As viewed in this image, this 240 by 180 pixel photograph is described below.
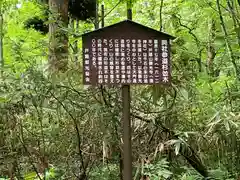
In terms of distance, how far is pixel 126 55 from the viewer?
3.43 m

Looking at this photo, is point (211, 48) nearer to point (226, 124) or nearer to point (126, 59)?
point (226, 124)

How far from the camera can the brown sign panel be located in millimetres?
3393

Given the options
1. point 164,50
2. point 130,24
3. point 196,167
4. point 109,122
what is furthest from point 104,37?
point 196,167

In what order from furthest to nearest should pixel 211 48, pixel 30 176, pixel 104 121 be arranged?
pixel 211 48
pixel 30 176
pixel 104 121

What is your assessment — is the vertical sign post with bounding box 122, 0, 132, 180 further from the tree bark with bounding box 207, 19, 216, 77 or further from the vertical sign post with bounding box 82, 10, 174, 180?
the tree bark with bounding box 207, 19, 216, 77

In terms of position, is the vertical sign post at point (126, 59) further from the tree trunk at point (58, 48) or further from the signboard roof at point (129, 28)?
the tree trunk at point (58, 48)

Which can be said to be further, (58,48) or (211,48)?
(211,48)

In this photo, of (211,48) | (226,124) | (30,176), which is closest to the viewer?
(226,124)

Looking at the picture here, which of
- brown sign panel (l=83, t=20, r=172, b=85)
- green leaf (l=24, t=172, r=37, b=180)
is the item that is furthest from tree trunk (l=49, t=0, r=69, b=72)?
green leaf (l=24, t=172, r=37, b=180)

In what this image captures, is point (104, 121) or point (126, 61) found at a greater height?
point (126, 61)

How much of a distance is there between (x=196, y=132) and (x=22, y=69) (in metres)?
2.00

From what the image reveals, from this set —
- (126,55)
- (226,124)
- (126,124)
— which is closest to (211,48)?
(226,124)

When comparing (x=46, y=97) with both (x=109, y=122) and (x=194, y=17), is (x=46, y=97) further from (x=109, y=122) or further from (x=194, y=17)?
(x=194, y=17)

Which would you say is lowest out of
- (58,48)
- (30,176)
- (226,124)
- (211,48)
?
(30,176)
